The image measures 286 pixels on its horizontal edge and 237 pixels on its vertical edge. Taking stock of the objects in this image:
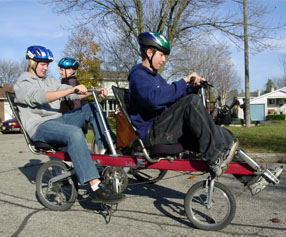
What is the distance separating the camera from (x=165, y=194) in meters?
4.73

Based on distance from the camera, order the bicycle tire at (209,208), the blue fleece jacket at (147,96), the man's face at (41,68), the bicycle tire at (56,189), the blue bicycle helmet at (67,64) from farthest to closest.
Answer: the blue bicycle helmet at (67,64), the man's face at (41,68), the bicycle tire at (56,189), the blue fleece jacket at (147,96), the bicycle tire at (209,208)

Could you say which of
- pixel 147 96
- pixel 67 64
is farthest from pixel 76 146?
pixel 67 64

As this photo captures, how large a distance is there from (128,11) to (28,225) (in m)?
12.1

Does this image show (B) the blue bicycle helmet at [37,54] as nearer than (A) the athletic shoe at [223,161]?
No

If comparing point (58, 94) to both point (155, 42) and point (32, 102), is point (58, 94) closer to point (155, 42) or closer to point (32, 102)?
point (32, 102)

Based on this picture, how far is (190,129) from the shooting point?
131 inches

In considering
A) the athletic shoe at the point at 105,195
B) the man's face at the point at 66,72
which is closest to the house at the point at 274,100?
the man's face at the point at 66,72

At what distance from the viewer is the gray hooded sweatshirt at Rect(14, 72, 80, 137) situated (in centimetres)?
395

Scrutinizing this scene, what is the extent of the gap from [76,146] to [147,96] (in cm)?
111

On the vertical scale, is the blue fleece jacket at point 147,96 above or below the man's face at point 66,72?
below

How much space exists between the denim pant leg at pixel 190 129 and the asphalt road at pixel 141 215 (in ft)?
2.95

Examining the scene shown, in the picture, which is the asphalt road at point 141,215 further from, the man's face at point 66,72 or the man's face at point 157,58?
the man's face at point 66,72

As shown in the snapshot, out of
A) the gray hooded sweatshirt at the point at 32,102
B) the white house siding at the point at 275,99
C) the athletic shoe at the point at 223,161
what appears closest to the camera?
the athletic shoe at the point at 223,161

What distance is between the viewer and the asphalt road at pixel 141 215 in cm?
335
